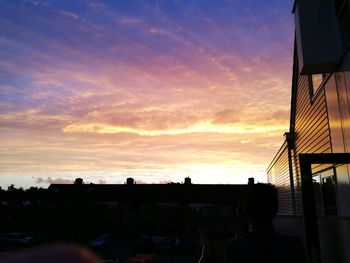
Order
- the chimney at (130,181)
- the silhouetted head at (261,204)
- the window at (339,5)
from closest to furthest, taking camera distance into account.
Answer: the silhouetted head at (261,204), the window at (339,5), the chimney at (130,181)

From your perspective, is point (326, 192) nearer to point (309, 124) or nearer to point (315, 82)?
point (309, 124)

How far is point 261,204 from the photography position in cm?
226

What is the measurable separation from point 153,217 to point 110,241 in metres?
7.71

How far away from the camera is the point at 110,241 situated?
101 feet

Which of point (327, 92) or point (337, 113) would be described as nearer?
point (337, 113)

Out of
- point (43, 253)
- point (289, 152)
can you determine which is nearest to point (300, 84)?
point (289, 152)

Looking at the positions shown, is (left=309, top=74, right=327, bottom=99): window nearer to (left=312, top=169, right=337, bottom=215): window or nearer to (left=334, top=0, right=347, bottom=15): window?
(left=334, top=0, right=347, bottom=15): window

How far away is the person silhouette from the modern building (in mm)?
2035

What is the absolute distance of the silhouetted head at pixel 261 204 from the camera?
88.1 inches

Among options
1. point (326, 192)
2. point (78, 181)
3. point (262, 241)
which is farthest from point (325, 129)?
point (78, 181)

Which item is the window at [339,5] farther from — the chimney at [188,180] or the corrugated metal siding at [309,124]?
the chimney at [188,180]

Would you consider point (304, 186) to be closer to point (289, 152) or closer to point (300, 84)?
point (300, 84)

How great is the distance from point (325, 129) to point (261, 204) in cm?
626

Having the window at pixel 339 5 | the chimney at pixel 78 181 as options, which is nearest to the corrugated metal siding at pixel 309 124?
the window at pixel 339 5
